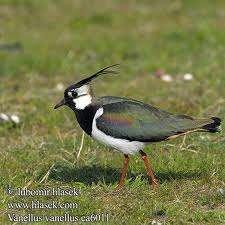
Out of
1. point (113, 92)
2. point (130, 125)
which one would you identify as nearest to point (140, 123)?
point (130, 125)

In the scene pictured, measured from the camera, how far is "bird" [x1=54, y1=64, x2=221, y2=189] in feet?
20.5

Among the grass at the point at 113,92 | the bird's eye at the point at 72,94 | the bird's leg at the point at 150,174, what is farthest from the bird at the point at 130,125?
the grass at the point at 113,92

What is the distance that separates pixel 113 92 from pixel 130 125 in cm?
343

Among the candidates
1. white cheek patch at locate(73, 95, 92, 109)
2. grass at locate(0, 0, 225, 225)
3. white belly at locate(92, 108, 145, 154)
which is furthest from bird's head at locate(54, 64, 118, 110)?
grass at locate(0, 0, 225, 225)

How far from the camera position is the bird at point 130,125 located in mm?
6238

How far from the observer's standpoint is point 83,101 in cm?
653

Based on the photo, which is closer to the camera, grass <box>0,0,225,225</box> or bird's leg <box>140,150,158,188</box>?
grass <box>0,0,225,225</box>

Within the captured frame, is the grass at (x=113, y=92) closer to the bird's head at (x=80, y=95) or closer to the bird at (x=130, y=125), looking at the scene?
the bird at (x=130, y=125)

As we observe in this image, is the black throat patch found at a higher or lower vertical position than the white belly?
higher

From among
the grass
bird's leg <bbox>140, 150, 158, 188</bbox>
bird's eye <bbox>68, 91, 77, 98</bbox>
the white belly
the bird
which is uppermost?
bird's eye <bbox>68, 91, 77, 98</bbox>

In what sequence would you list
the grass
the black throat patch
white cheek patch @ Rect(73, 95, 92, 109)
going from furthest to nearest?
1. white cheek patch @ Rect(73, 95, 92, 109)
2. the black throat patch
3. the grass

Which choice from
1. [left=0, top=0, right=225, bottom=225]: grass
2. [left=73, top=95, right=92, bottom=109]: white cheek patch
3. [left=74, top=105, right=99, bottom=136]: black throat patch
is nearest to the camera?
[left=0, top=0, right=225, bottom=225]: grass

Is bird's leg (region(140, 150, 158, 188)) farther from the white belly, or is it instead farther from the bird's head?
the bird's head

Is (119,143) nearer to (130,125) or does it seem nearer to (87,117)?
(130,125)
